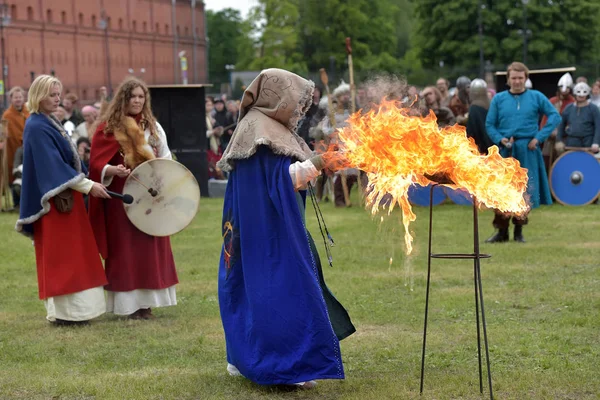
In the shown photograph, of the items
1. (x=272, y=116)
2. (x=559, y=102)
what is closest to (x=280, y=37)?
(x=559, y=102)

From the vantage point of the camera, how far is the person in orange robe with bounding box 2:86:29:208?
59.8ft

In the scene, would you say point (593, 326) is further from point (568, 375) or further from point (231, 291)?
point (231, 291)

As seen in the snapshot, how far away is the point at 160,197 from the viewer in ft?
31.0

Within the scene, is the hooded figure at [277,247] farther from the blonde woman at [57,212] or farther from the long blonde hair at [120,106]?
the long blonde hair at [120,106]

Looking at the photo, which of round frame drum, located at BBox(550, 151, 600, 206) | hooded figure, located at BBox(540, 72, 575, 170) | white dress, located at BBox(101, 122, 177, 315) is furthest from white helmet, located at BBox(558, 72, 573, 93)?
white dress, located at BBox(101, 122, 177, 315)

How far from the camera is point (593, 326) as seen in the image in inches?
336

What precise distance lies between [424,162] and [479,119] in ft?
33.8

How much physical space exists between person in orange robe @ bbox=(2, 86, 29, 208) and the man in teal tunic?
25.7ft

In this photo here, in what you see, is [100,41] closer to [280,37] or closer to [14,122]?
[280,37]

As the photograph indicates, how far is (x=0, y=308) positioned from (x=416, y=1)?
61.4 metres

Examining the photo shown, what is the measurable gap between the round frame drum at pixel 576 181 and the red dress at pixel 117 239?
9.06 m

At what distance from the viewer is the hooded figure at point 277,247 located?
6617mm

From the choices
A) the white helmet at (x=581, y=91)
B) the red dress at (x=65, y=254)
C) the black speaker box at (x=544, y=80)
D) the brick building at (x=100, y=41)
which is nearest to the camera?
the red dress at (x=65, y=254)

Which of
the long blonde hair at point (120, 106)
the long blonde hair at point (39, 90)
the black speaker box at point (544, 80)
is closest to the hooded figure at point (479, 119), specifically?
the black speaker box at point (544, 80)
